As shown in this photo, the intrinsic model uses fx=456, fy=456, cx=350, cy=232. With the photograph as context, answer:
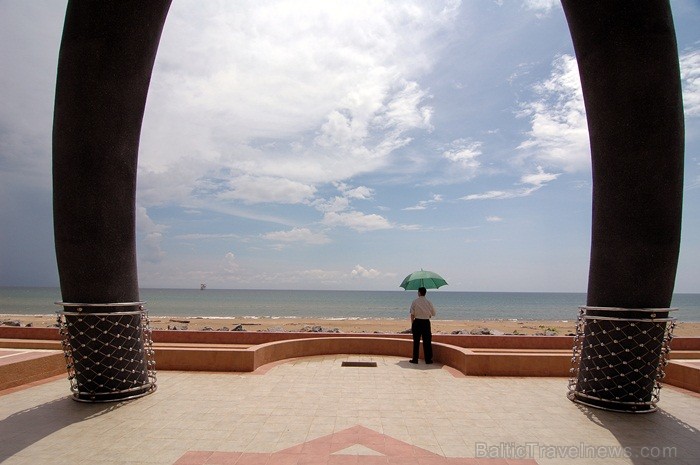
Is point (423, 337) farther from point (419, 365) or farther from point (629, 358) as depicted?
point (629, 358)

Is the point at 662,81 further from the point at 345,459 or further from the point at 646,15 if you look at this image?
the point at 345,459

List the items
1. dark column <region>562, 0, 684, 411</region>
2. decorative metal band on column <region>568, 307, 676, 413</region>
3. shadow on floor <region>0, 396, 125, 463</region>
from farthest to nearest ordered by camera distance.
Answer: decorative metal band on column <region>568, 307, 676, 413</region>, dark column <region>562, 0, 684, 411</region>, shadow on floor <region>0, 396, 125, 463</region>

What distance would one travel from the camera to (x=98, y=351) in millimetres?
6184

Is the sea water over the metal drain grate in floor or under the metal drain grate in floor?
under

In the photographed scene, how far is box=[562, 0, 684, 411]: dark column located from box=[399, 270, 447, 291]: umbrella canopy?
4540mm

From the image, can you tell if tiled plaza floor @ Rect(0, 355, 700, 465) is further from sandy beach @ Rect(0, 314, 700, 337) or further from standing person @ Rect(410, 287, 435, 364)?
sandy beach @ Rect(0, 314, 700, 337)

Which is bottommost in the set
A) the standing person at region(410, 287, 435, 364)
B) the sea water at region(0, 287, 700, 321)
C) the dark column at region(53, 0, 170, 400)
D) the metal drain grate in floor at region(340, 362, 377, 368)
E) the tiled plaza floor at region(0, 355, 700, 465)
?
the sea water at region(0, 287, 700, 321)

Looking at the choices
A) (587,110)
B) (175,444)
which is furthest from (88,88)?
(587,110)

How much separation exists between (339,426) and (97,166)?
15.1 ft

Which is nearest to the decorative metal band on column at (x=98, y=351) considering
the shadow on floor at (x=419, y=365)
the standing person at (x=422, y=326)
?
the shadow on floor at (x=419, y=365)

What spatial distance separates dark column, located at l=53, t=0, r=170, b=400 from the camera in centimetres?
604

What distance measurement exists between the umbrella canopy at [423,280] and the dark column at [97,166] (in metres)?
6.26

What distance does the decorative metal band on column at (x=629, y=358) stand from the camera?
5871mm

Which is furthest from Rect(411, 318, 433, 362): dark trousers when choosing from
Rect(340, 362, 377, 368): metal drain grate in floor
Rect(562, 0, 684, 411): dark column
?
Rect(562, 0, 684, 411): dark column
